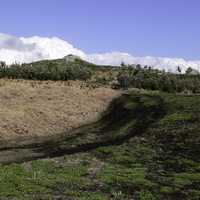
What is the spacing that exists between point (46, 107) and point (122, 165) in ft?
113

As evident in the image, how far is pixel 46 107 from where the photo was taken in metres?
66.8

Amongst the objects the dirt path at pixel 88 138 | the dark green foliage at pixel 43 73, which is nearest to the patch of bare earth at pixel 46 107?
the dirt path at pixel 88 138

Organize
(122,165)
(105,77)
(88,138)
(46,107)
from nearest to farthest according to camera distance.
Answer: (122,165), (88,138), (46,107), (105,77)

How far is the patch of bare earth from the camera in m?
55.2

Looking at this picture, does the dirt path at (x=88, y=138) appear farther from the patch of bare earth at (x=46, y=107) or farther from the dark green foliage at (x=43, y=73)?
the dark green foliage at (x=43, y=73)

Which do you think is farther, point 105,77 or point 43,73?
point 105,77

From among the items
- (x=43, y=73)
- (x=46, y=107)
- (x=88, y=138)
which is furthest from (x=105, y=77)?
(x=88, y=138)

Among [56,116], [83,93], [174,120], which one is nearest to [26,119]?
[56,116]

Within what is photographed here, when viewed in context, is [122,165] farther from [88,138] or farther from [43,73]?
[43,73]

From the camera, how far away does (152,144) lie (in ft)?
141

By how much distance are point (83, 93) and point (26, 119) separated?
2672 cm

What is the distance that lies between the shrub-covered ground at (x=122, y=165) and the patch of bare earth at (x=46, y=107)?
16.3 ft

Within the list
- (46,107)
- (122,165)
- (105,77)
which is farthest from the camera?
(105,77)

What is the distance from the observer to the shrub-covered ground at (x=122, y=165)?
1020 inches
